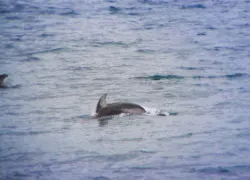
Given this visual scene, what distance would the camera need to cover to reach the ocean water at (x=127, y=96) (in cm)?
870

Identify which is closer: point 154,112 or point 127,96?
point 154,112

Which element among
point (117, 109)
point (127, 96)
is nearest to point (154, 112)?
point (117, 109)

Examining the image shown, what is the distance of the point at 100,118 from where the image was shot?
11.5 meters

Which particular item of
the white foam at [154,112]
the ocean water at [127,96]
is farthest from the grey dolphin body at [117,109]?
the ocean water at [127,96]

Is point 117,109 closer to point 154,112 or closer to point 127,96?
Result: point 154,112

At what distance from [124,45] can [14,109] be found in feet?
36.6

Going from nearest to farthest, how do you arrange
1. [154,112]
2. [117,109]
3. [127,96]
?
[117,109], [154,112], [127,96]

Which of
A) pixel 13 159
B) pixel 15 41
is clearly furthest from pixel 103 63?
pixel 13 159

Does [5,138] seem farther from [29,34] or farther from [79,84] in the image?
[29,34]

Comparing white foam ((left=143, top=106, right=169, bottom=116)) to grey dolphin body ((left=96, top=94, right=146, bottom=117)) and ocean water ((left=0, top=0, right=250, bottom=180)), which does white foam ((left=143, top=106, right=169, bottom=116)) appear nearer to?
ocean water ((left=0, top=0, right=250, bottom=180))

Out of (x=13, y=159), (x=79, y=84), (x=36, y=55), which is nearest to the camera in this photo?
(x=13, y=159)

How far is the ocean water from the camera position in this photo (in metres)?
8.70

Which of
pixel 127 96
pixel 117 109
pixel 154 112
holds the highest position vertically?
pixel 117 109

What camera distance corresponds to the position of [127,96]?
13875mm
